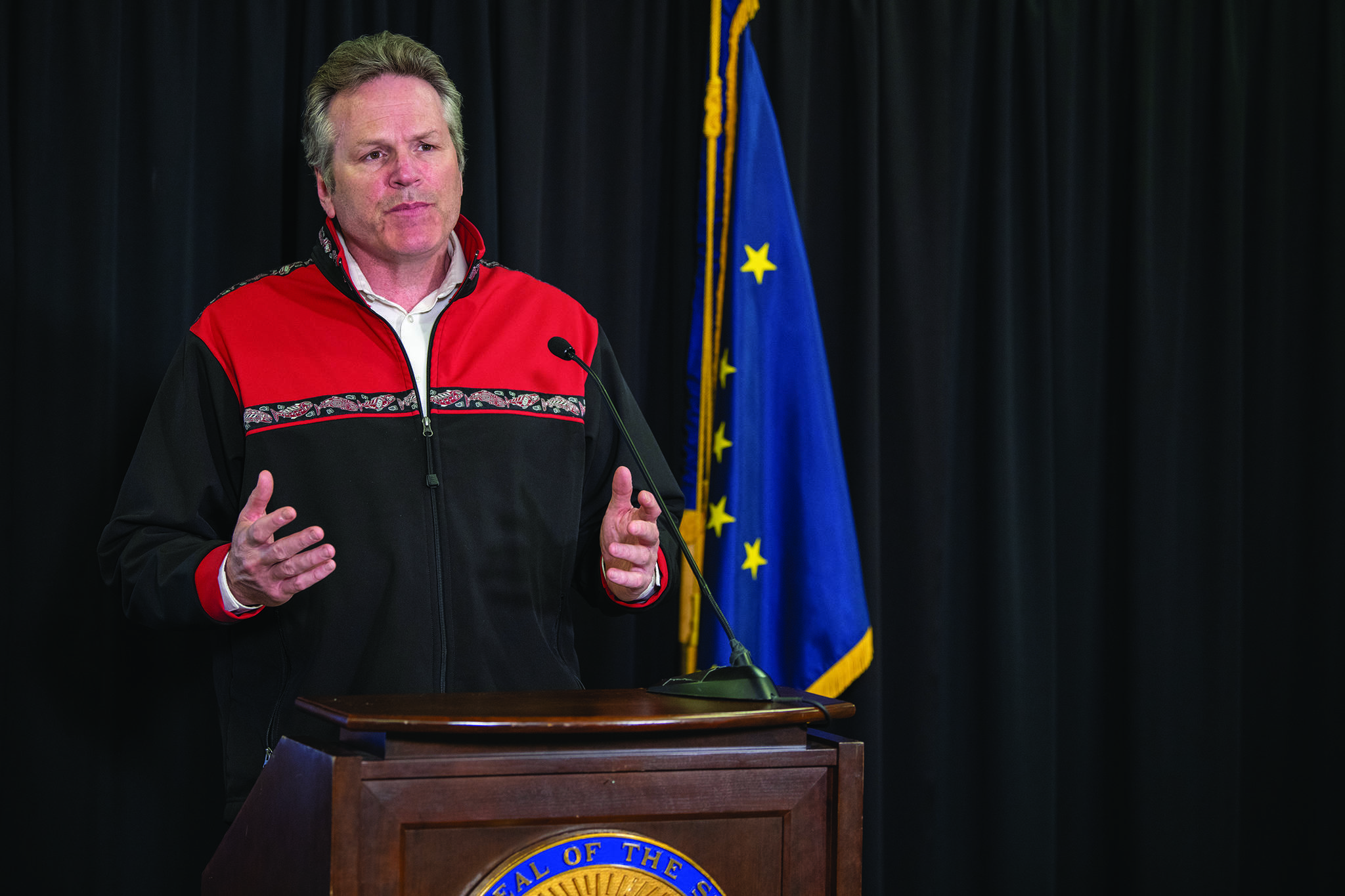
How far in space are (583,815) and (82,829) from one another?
1.53 meters

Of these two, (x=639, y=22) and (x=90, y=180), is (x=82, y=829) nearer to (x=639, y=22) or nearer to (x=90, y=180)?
(x=90, y=180)

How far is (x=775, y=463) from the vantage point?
8.23 ft

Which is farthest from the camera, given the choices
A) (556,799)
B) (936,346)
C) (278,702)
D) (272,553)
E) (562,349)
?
(936,346)

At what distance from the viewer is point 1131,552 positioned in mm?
2846

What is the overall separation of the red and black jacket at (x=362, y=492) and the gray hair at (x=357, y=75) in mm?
158

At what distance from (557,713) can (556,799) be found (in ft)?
0.27

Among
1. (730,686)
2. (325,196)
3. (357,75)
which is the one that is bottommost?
(730,686)

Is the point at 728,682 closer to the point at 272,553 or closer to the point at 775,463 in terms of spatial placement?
the point at 272,553

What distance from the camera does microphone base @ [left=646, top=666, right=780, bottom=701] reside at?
1.27m

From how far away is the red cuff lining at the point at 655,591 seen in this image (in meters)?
1.86

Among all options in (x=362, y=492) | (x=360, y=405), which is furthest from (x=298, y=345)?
(x=362, y=492)

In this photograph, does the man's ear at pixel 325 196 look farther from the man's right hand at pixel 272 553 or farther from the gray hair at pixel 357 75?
the man's right hand at pixel 272 553

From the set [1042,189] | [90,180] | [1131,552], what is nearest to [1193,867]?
[1131,552]

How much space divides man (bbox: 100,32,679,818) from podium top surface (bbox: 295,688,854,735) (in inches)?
15.1
